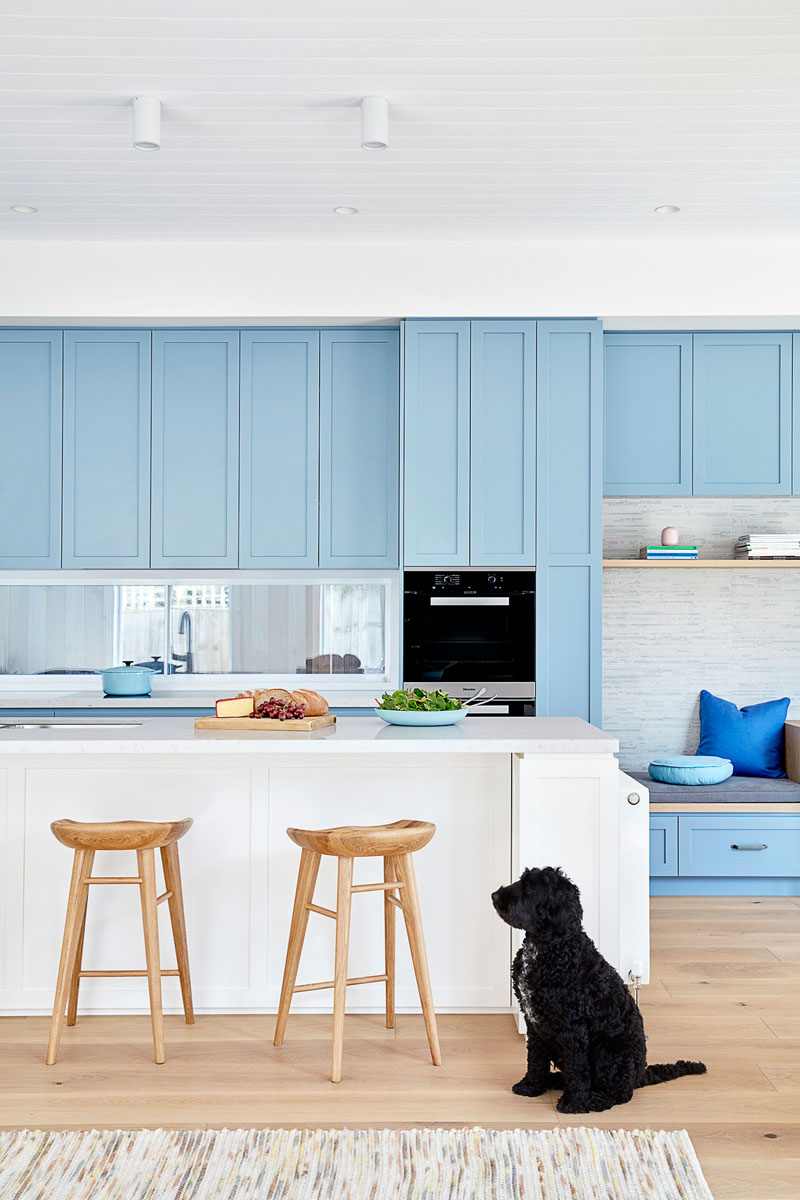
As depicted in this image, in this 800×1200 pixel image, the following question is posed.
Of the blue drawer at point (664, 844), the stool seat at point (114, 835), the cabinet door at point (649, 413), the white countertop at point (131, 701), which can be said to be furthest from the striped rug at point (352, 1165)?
the cabinet door at point (649, 413)

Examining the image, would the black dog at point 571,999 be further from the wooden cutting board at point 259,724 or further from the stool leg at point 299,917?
the wooden cutting board at point 259,724

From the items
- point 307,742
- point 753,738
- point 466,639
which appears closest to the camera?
point 307,742

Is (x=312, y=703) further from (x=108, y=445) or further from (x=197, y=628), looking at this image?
(x=108, y=445)

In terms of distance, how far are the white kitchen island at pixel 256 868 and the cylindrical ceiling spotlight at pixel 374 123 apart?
174cm

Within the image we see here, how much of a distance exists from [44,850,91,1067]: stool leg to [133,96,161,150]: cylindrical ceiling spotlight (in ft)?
6.75

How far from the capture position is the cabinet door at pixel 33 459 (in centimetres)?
445

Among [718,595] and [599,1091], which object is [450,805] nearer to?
[599,1091]

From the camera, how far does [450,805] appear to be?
2.87 m

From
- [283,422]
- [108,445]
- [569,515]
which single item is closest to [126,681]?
[108,445]

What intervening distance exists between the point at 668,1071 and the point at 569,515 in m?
2.36

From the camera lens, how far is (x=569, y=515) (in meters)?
4.23

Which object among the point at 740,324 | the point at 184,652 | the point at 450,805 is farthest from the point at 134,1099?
the point at 740,324

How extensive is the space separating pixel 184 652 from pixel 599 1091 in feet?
9.87

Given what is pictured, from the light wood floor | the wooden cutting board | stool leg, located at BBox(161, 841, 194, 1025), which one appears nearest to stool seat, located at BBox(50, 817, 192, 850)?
stool leg, located at BBox(161, 841, 194, 1025)
